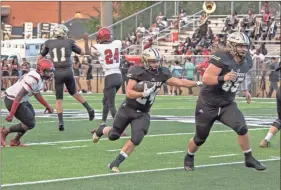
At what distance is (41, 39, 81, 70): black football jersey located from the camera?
48.9ft

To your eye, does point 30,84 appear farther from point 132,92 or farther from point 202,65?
point 202,65

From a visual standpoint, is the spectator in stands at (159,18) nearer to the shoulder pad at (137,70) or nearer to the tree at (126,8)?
the tree at (126,8)

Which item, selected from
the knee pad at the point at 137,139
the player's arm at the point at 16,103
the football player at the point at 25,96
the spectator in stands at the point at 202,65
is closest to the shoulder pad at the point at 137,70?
the knee pad at the point at 137,139

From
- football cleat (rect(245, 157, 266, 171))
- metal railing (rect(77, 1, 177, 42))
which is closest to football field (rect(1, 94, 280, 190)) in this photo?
football cleat (rect(245, 157, 266, 171))

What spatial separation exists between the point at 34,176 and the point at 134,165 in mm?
1504

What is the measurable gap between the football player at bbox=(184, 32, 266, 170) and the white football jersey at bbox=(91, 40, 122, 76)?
4092 millimetres

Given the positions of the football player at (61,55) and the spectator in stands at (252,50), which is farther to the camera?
the spectator in stands at (252,50)

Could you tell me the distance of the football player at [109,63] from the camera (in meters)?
14.2

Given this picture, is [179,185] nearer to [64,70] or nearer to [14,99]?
[14,99]

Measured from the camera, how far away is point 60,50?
48.9 ft

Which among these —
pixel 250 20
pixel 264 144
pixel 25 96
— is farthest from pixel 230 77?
pixel 250 20

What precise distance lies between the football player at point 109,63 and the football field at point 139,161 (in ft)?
2.15

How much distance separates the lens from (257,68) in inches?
1158

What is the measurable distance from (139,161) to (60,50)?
4.26 m
